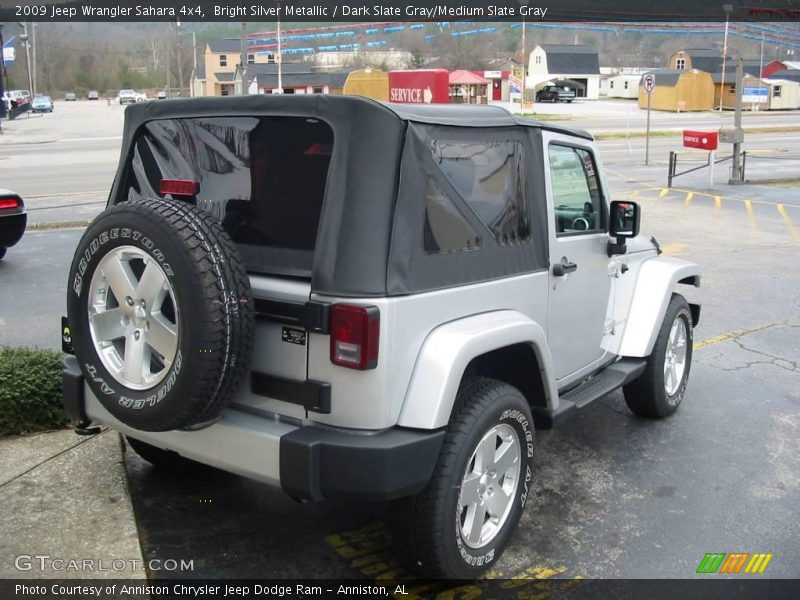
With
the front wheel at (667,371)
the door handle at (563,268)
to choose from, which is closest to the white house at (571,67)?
the front wheel at (667,371)

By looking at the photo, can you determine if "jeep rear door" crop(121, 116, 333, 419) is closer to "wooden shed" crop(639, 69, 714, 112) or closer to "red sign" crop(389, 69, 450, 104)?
"red sign" crop(389, 69, 450, 104)

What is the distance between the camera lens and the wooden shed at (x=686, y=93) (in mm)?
71125

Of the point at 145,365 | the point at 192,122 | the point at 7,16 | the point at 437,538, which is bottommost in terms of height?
the point at 437,538

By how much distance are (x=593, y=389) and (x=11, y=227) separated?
7.81 metres

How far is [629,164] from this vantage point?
87.2 ft

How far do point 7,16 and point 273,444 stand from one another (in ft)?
81.6

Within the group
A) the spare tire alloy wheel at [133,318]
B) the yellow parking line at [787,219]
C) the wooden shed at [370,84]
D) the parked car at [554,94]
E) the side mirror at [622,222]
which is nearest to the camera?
the spare tire alloy wheel at [133,318]

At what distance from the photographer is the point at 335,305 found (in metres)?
3.12

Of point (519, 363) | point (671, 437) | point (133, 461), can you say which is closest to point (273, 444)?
point (519, 363)

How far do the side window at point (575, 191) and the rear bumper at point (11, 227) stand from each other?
756 cm

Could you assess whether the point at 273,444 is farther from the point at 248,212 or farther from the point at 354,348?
the point at 248,212

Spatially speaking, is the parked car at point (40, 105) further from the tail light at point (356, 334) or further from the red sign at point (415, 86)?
the tail light at point (356, 334)

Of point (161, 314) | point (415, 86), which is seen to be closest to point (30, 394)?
point (161, 314)

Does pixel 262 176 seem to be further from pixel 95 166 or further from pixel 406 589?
pixel 95 166
